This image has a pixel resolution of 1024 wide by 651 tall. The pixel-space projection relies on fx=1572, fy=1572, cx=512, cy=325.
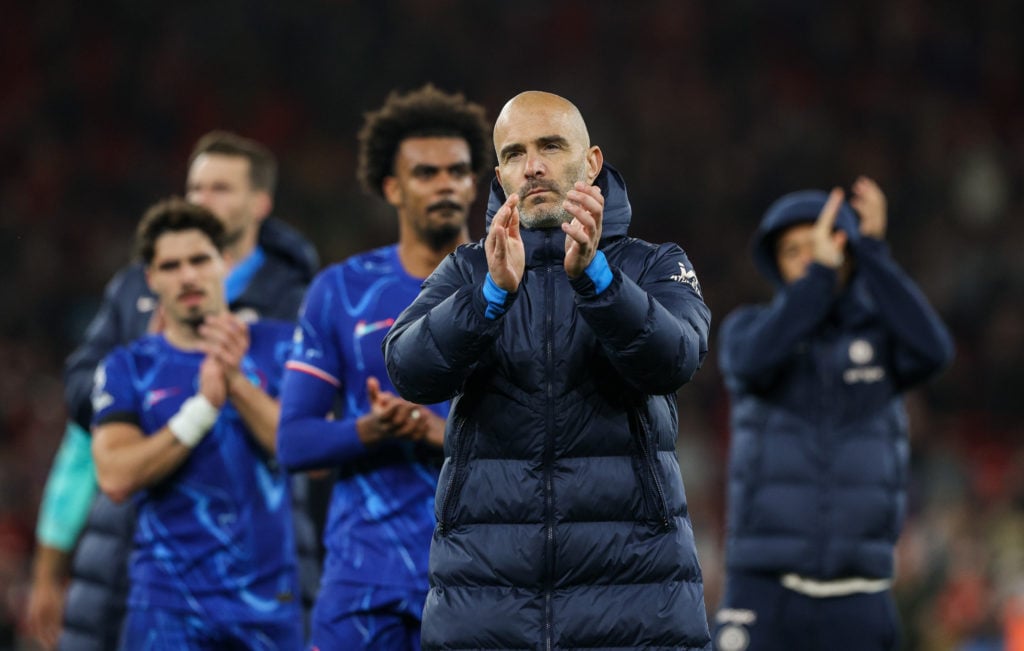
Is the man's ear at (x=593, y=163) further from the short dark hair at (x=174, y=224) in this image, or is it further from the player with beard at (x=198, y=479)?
the short dark hair at (x=174, y=224)

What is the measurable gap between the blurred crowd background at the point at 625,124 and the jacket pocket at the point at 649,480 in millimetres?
9443

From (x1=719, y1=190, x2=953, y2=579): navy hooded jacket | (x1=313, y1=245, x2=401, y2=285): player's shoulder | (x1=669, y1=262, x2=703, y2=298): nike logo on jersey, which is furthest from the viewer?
(x1=719, y1=190, x2=953, y2=579): navy hooded jacket

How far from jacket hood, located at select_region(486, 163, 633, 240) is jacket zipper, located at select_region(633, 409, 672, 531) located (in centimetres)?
46

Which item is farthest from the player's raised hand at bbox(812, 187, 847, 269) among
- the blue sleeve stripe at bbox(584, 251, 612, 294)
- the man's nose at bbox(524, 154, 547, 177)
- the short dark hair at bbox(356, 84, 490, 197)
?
the blue sleeve stripe at bbox(584, 251, 612, 294)

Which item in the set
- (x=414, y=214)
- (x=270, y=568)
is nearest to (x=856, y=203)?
(x=414, y=214)

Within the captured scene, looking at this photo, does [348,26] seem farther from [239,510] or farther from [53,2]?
[239,510]

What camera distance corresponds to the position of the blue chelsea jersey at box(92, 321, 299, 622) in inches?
210

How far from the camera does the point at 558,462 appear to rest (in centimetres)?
363

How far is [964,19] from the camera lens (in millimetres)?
17609

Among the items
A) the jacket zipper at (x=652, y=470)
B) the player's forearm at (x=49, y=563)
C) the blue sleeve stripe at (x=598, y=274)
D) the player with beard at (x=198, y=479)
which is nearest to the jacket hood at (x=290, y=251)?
the player with beard at (x=198, y=479)

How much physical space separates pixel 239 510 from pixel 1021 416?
33.4 ft

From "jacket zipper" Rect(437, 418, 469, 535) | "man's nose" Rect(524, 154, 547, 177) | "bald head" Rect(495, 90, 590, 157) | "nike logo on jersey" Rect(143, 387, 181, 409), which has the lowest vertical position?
"jacket zipper" Rect(437, 418, 469, 535)

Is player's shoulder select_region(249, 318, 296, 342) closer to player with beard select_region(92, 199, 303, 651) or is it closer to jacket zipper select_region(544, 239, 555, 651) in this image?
player with beard select_region(92, 199, 303, 651)

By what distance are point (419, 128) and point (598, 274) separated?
2043mm
